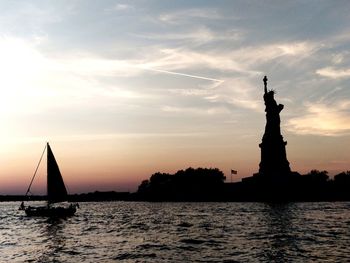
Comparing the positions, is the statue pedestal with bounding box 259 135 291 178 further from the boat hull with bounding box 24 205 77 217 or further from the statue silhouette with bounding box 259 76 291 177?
the boat hull with bounding box 24 205 77 217

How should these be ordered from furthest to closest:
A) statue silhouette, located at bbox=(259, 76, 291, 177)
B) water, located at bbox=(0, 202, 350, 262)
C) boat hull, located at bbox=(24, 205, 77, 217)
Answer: statue silhouette, located at bbox=(259, 76, 291, 177)
boat hull, located at bbox=(24, 205, 77, 217)
water, located at bbox=(0, 202, 350, 262)

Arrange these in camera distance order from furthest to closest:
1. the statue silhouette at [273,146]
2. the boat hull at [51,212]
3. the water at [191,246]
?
the statue silhouette at [273,146] → the boat hull at [51,212] → the water at [191,246]

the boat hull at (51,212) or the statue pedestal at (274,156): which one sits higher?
the statue pedestal at (274,156)

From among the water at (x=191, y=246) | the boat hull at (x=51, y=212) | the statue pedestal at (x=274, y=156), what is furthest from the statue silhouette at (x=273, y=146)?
the water at (x=191, y=246)

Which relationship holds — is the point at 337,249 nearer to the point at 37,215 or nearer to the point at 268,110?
the point at 37,215

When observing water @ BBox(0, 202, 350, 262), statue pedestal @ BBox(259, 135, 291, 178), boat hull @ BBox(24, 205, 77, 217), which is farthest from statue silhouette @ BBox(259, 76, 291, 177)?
water @ BBox(0, 202, 350, 262)

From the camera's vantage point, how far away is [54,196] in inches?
3081

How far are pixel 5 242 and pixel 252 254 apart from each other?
97.4ft

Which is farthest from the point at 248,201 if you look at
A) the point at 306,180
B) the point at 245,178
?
the point at 306,180

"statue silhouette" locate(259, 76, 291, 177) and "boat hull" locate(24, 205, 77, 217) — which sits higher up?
"statue silhouette" locate(259, 76, 291, 177)

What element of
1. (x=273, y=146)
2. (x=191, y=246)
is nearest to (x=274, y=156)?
(x=273, y=146)

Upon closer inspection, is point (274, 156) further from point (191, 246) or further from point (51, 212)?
point (191, 246)

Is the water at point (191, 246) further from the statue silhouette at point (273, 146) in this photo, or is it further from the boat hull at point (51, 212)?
the statue silhouette at point (273, 146)

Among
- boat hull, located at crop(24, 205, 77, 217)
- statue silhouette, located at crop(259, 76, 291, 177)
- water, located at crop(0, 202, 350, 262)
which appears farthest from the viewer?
statue silhouette, located at crop(259, 76, 291, 177)
